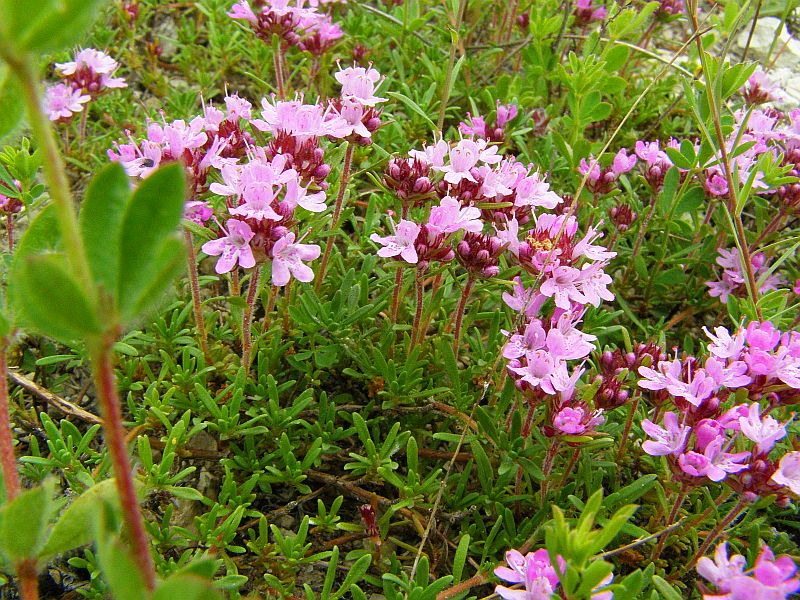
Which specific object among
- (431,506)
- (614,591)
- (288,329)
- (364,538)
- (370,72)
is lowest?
(364,538)

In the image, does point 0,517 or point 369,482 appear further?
point 369,482

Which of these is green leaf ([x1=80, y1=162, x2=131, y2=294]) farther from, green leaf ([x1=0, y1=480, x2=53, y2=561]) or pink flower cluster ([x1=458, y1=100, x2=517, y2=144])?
pink flower cluster ([x1=458, y1=100, x2=517, y2=144])

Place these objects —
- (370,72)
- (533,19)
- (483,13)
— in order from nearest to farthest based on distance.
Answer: (370,72), (533,19), (483,13)

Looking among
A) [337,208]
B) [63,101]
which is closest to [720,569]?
[337,208]

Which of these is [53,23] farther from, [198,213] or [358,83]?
[358,83]

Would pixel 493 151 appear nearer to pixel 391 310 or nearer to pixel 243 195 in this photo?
pixel 391 310

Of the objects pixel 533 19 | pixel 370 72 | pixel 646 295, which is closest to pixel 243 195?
pixel 370 72

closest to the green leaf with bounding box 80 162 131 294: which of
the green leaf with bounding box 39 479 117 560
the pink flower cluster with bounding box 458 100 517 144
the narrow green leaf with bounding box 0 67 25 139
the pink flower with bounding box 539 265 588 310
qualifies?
the narrow green leaf with bounding box 0 67 25 139

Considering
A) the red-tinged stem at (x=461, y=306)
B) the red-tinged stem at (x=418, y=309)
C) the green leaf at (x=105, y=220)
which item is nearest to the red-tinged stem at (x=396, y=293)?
the red-tinged stem at (x=418, y=309)
